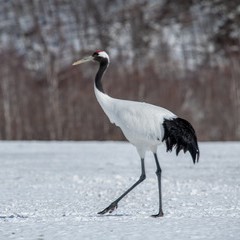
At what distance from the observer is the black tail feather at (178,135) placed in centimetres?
841

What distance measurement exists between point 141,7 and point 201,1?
246 inches

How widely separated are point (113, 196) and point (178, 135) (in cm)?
280

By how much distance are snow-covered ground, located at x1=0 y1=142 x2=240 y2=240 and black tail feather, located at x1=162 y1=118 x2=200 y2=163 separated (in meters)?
0.76

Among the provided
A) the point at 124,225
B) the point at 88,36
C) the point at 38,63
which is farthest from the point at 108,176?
the point at 88,36

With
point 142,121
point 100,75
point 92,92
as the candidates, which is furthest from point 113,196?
point 92,92

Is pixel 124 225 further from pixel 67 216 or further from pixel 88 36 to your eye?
pixel 88 36

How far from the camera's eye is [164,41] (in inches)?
2653

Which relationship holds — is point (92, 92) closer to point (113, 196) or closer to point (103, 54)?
point (113, 196)

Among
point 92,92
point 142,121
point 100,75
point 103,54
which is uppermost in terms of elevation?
point 92,92

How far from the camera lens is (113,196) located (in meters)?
11.0

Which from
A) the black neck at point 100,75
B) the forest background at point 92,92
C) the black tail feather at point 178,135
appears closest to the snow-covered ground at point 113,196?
the black tail feather at point 178,135

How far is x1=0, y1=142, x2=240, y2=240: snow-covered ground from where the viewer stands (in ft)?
23.1

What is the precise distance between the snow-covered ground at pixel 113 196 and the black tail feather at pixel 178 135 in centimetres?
76

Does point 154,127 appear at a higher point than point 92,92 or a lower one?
lower
